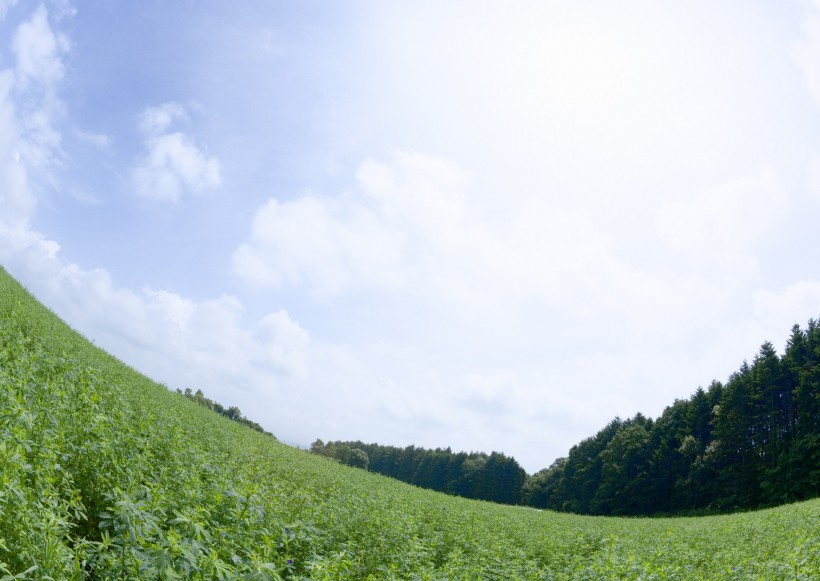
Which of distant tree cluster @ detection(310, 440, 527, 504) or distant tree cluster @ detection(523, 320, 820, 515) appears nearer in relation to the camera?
distant tree cluster @ detection(523, 320, 820, 515)

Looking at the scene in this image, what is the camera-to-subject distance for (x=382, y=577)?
6.86 metres

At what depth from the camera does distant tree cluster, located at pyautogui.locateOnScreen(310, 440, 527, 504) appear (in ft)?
264

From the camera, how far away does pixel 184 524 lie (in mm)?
5523

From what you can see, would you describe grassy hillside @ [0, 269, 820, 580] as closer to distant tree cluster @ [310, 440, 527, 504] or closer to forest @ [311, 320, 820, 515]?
forest @ [311, 320, 820, 515]

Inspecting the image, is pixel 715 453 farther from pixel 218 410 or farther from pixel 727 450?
pixel 218 410

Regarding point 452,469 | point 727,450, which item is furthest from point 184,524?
point 452,469

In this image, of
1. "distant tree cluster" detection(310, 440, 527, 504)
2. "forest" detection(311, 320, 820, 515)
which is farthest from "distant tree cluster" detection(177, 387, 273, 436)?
"forest" detection(311, 320, 820, 515)

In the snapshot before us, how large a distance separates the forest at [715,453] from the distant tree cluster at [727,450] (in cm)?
10

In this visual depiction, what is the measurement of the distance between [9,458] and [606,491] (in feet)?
215

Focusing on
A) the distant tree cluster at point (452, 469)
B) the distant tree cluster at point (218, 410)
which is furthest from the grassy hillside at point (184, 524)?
the distant tree cluster at point (452, 469)

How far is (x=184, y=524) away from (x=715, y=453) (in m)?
56.5

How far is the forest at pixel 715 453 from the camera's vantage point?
136 ft

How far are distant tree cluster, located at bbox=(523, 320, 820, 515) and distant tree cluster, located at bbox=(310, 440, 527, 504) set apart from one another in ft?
50.2

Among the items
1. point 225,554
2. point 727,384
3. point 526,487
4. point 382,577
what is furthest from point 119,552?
point 526,487
